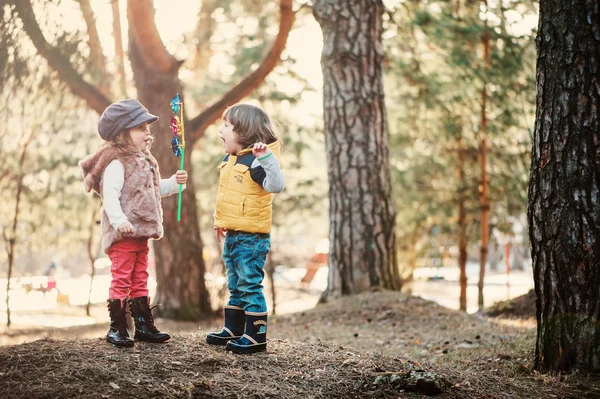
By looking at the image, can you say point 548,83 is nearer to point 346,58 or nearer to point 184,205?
point 346,58

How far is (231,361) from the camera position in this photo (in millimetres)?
3984

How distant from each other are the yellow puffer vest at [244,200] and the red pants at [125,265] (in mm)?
603

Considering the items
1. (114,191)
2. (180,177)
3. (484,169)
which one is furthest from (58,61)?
(484,169)

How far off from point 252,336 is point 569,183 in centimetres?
231

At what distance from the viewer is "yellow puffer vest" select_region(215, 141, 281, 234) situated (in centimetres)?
423

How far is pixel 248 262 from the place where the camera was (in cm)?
426

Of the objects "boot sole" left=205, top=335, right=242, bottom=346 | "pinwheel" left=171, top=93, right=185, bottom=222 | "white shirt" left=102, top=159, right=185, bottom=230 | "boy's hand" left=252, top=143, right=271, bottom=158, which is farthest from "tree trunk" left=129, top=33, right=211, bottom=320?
"boy's hand" left=252, top=143, right=271, bottom=158

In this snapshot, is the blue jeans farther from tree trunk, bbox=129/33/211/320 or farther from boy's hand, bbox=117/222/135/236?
tree trunk, bbox=129/33/211/320

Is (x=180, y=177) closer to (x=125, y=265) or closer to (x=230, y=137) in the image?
(x=230, y=137)

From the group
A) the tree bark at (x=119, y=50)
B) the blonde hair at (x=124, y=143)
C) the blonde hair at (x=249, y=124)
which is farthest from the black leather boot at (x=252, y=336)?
the tree bark at (x=119, y=50)

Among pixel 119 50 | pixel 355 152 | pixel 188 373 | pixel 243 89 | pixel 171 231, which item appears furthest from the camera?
pixel 119 50

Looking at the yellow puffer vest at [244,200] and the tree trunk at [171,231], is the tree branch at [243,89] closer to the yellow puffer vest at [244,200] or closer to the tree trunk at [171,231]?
the tree trunk at [171,231]

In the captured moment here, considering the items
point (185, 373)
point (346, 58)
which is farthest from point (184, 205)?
point (185, 373)

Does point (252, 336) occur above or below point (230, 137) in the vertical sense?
below
